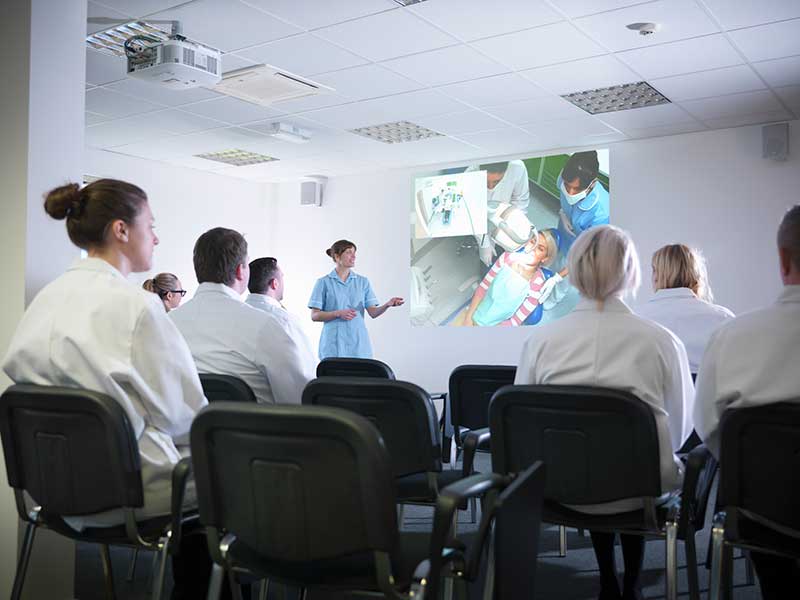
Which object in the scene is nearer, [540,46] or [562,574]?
[562,574]

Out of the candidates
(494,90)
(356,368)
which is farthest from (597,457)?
(494,90)

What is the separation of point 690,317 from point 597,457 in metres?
1.47

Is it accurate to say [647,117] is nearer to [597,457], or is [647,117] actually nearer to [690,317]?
[690,317]

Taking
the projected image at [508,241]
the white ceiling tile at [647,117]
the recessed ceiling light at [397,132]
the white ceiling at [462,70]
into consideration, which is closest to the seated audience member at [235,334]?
the white ceiling at [462,70]

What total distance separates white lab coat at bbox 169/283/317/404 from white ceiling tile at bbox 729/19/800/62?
320 centimetres

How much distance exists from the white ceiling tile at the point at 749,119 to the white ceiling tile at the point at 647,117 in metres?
0.23

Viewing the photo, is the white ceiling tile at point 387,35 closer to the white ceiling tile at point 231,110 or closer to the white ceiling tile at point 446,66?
the white ceiling tile at point 446,66

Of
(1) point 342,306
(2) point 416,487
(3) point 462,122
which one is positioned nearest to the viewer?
(2) point 416,487

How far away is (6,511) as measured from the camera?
8.58ft

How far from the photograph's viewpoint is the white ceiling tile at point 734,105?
17.9ft

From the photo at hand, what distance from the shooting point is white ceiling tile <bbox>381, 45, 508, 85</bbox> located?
469cm

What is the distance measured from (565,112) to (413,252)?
2522mm

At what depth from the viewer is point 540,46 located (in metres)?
4.53

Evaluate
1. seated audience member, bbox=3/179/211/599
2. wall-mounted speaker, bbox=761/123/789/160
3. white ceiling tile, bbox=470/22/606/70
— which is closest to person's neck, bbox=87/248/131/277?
seated audience member, bbox=3/179/211/599
